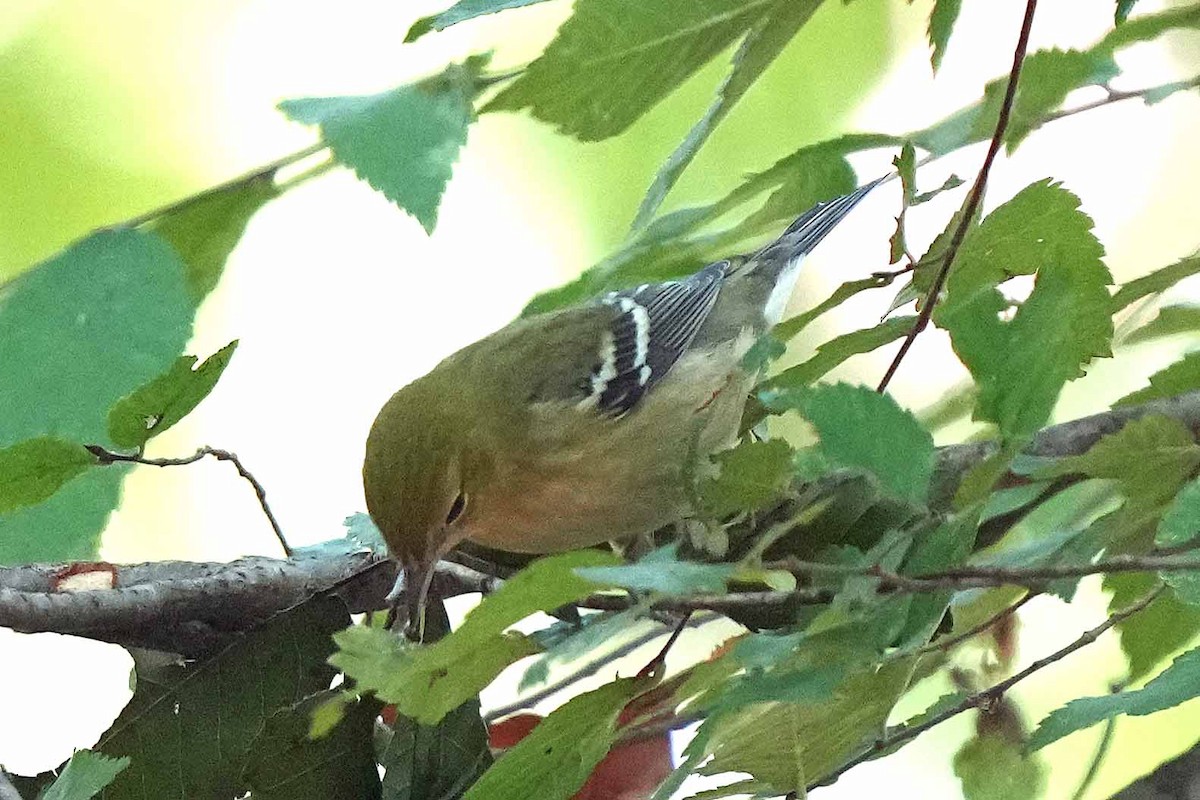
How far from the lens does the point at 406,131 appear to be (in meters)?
0.77

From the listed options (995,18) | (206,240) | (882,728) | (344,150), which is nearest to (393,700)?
(882,728)

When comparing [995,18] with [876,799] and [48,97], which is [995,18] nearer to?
[876,799]

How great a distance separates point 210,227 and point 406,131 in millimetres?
225

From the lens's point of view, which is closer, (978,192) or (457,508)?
(978,192)

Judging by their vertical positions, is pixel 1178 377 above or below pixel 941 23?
below

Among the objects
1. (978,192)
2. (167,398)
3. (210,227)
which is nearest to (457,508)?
(210,227)

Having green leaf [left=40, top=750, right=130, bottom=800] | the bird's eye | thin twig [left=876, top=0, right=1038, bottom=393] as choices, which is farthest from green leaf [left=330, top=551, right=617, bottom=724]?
the bird's eye

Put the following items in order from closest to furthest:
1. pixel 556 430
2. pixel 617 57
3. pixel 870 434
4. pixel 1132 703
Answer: pixel 870 434
pixel 1132 703
pixel 617 57
pixel 556 430

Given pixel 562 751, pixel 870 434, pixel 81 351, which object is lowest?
pixel 562 751

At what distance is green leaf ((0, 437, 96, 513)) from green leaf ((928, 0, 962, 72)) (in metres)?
0.53

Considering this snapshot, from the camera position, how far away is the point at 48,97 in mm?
1514

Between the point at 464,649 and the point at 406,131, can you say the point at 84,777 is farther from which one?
the point at 406,131

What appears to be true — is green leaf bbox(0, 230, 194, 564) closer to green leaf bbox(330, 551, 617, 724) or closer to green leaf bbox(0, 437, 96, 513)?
green leaf bbox(0, 437, 96, 513)

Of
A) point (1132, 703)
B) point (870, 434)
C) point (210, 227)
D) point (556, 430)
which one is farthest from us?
point (556, 430)
